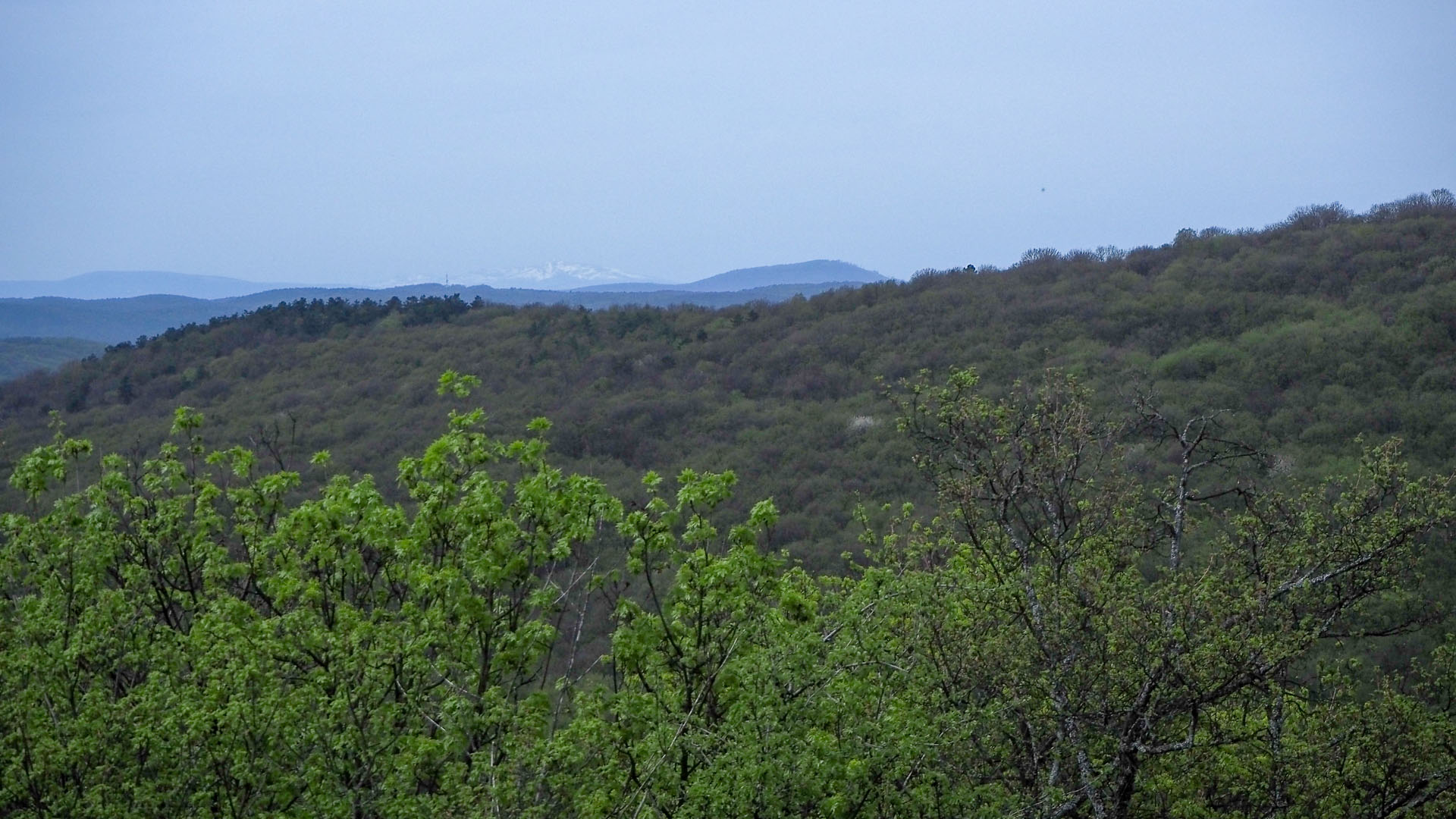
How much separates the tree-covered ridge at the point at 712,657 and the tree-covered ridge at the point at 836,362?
16.0 m

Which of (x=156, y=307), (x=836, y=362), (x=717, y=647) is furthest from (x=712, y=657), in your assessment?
(x=156, y=307)

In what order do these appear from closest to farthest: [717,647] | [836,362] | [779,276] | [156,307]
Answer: [717,647] < [836,362] < [156,307] < [779,276]

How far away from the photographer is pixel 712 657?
18.9 ft

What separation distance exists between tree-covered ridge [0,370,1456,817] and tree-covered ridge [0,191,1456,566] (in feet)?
52.5

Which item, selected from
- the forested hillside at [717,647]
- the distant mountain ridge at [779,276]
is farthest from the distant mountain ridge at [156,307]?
the forested hillside at [717,647]

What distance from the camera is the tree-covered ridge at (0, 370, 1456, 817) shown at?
514 cm

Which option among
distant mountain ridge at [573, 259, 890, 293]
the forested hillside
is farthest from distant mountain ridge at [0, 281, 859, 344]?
the forested hillside

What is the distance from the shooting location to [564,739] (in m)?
5.05

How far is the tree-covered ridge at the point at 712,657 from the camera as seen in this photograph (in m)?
5.14

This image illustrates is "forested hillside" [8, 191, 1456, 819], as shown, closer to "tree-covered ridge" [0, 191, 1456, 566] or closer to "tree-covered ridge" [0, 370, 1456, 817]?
"tree-covered ridge" [0, 370, 1456, 817]

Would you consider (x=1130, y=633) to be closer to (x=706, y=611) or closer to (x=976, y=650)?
(x=976, y=650)

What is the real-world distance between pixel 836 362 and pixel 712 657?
37.6m

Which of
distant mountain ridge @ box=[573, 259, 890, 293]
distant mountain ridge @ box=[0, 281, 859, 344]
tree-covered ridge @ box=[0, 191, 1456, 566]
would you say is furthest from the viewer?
distant mountain ridge @ box=[573, 259, 890, 293]

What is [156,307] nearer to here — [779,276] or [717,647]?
[779,276]
